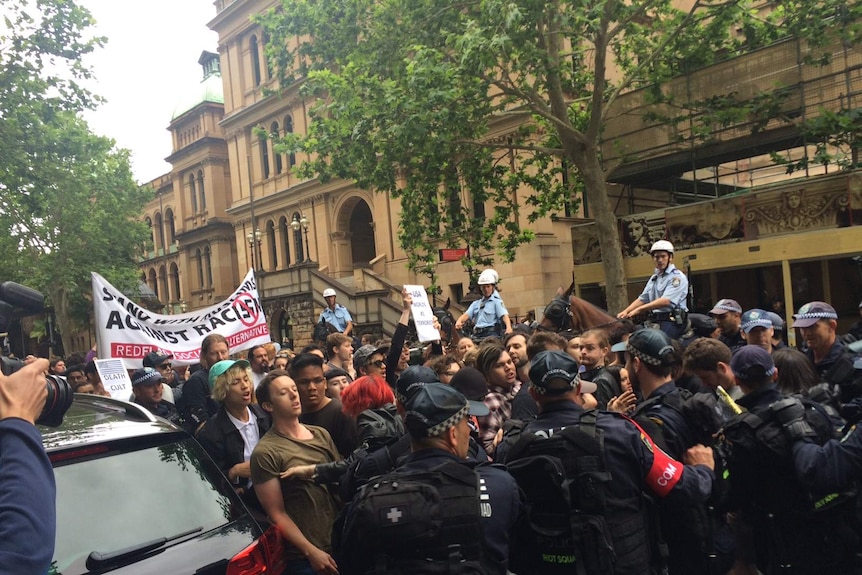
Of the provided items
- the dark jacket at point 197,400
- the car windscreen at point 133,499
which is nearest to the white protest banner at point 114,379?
the dark jacket at point 197,400

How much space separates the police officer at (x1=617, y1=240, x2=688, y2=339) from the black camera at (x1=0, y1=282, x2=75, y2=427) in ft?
18.5

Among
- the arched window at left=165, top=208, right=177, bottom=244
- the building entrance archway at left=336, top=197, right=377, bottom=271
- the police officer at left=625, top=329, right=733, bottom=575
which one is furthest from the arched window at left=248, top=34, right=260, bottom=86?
the police officer at left=625, top=329, right=733, bottom=575

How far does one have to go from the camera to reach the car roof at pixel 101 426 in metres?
2.85

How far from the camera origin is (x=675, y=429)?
10.2 feet

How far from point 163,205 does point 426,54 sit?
160ft

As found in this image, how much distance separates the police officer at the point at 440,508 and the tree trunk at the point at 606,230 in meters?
10.7

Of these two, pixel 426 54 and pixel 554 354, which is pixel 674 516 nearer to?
pixel 554 354

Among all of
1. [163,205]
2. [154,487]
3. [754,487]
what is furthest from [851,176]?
[163,205]

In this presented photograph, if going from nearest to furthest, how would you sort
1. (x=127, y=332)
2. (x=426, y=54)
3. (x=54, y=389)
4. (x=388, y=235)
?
1. (x=54, y=389)
2. (x=127, y=332)
3. (x=426, y=54)
4. (x=388, y=235)

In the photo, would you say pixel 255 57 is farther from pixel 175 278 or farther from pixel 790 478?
pixel 790 478

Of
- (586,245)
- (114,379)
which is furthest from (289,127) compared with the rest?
(114,379)

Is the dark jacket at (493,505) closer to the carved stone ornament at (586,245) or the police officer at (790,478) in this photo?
the police officer at (790,478)

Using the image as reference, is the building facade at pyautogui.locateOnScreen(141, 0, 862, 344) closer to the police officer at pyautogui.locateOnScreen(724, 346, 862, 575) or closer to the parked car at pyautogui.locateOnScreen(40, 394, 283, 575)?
the police officer at pyautogui.locateOnScreen(724, 346, 862, 575)

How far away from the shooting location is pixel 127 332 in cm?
785
